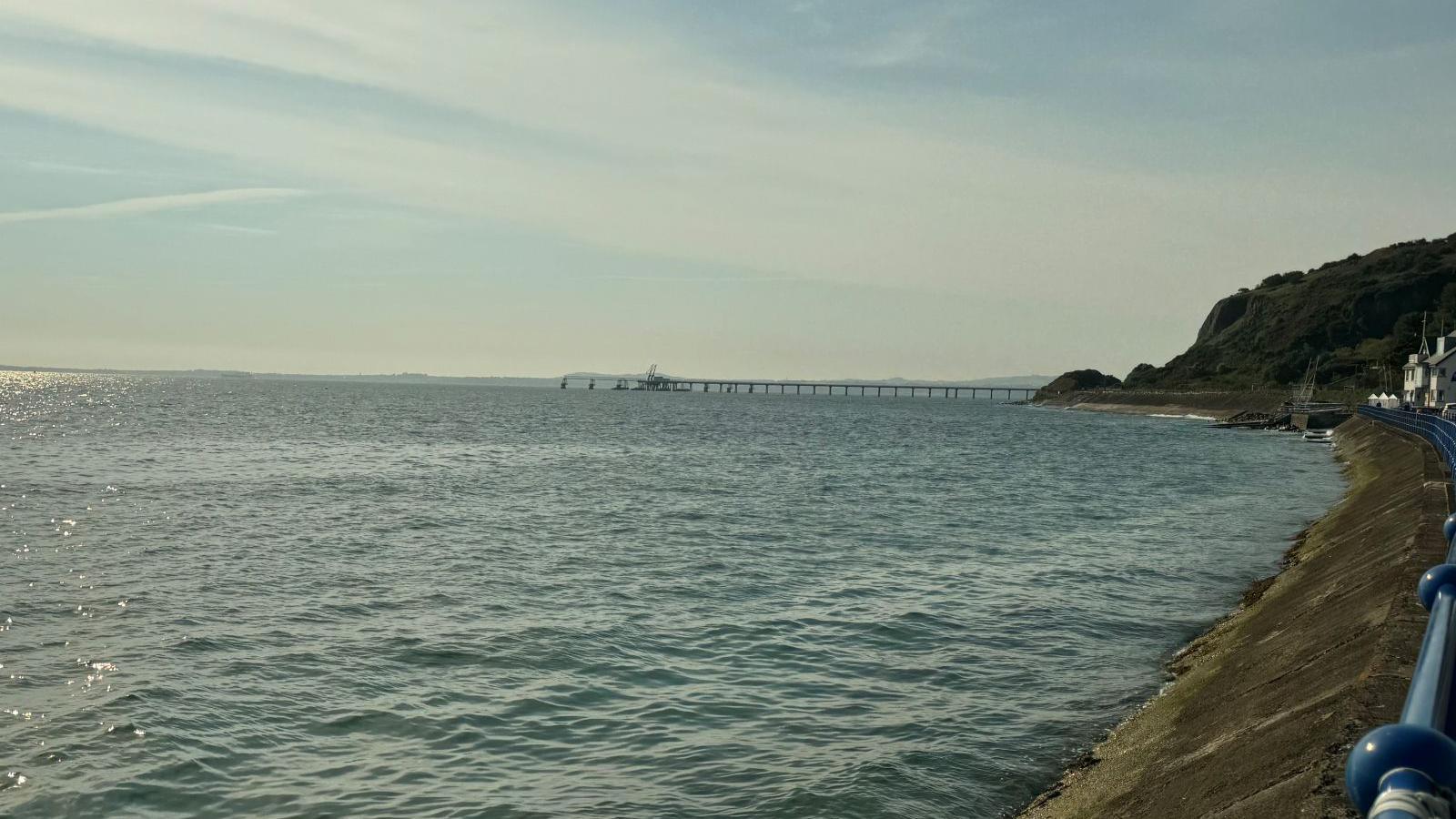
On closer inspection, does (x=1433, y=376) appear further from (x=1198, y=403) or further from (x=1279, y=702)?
(x=1279, y=702)

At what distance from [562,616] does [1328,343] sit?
19186 cm

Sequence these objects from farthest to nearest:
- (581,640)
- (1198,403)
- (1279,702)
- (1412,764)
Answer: (1198,403), (581,640), (1279,702), (1412,764)

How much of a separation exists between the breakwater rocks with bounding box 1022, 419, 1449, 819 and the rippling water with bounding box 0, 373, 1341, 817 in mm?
861

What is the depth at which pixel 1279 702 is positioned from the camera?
10391mm

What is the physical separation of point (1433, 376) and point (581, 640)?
98922 millimetres

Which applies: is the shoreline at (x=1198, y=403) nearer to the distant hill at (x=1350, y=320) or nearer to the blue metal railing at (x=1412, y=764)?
the distant hill at (x=1350, y=320)

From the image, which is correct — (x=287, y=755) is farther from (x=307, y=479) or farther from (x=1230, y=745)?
(x=307, y=479)

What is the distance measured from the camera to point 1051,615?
782 inches

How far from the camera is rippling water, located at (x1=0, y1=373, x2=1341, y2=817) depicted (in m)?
11.6

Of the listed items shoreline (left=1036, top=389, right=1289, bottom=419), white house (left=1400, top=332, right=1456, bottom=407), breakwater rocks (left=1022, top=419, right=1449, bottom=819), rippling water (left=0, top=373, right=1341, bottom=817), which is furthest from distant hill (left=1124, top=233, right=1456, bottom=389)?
breakwater rocks (left=1022, top=419, right=1449, bottom=819)

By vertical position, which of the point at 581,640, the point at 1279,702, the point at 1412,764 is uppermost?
the point at 1412,764

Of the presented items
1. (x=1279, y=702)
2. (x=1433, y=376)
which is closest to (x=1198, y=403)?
(x=1433, y=376)

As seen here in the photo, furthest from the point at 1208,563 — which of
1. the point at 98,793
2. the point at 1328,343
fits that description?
the point at 1328,343

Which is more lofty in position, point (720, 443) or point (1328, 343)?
point (1328, 343)
